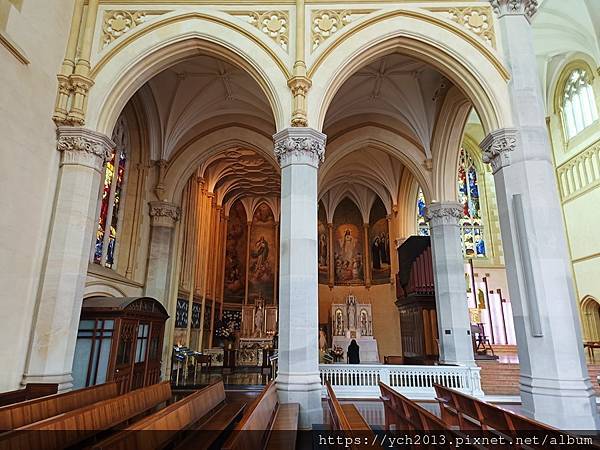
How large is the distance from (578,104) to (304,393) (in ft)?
57.6

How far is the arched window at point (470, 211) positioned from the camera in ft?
64.0

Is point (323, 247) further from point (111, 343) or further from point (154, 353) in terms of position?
point (111, 343)

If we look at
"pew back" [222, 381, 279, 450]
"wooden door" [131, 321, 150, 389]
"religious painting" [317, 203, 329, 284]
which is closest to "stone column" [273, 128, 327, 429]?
"pew back" [222, 381, 279, 450]

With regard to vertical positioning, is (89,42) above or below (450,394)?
above

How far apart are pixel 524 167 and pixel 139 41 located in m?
8.29

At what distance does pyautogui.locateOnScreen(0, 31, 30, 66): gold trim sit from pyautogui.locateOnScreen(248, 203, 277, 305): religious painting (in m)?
14.3

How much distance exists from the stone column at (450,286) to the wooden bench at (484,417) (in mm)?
4660

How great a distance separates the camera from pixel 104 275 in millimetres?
9023

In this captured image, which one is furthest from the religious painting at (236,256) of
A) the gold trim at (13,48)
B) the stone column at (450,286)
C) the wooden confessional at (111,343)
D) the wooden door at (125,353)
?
the gold trim at (13,48)

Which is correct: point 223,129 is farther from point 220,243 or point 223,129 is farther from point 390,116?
point 220,243

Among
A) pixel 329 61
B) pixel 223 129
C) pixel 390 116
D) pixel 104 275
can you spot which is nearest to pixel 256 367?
pixel 104 275

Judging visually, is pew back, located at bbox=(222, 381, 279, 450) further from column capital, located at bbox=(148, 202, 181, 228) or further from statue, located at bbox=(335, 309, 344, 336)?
statue, located at bbox=(335, 309, 344, 336)

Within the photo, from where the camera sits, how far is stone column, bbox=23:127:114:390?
6402 millimetres

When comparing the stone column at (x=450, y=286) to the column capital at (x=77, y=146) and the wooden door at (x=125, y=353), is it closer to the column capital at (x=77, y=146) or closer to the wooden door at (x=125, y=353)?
the wooden door at (x=125, y=353)
